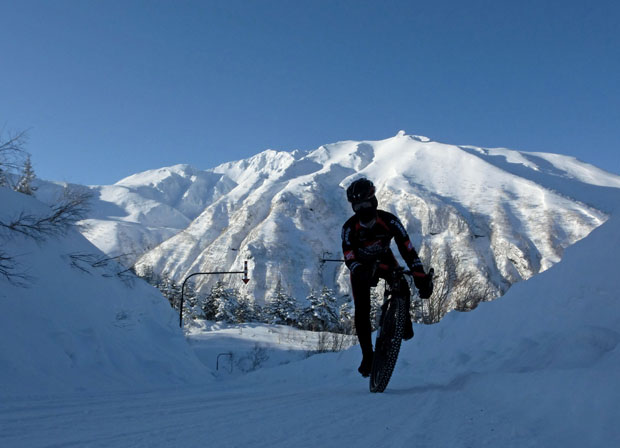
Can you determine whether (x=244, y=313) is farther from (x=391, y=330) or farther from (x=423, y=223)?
A: (x=423, y=223)

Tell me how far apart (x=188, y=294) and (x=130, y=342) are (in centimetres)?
5830

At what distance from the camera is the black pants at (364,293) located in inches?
169

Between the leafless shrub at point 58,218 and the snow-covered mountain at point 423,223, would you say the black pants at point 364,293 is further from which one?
the snow-covered mountain at point 423,223

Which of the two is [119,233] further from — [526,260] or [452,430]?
[452,430]

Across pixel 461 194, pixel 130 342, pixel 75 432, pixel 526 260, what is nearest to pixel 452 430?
pixel 75 432

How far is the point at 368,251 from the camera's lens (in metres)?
4.48

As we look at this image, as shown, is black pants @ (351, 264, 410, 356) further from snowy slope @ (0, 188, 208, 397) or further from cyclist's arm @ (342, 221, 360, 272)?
snowy slope @ (0, 188, 208, 397)

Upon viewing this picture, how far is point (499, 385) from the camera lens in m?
3.51

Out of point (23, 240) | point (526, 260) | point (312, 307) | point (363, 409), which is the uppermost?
point (526, 260)

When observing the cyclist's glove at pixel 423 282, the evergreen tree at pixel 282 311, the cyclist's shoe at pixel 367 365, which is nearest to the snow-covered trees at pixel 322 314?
the evergreen tree at pixel 282 311

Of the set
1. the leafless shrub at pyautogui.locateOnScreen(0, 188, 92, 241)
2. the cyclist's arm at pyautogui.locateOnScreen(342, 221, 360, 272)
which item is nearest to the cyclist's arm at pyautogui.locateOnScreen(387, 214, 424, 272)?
the cyclist's arm at pyautogui.locateOnScreen(342, 221, 360, 272)

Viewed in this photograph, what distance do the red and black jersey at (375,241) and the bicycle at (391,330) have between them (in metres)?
0.24

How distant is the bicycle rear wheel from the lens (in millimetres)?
4188

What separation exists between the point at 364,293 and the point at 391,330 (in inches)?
18.0
